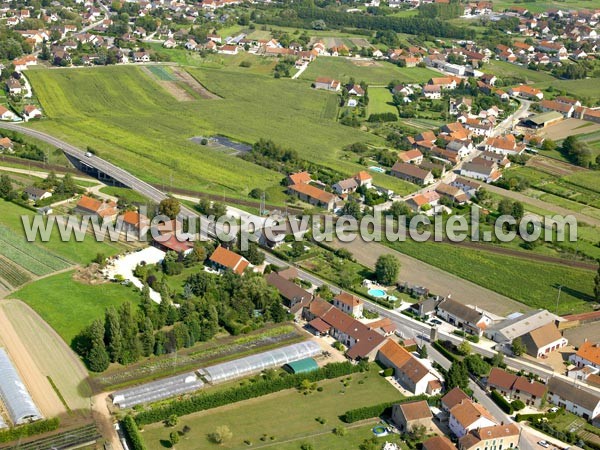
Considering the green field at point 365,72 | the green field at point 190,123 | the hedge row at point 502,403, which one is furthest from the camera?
the green field at point 365,72

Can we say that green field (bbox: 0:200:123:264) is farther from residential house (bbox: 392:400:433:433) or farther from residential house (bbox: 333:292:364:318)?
residential house (bbox: 392:400:433:433)

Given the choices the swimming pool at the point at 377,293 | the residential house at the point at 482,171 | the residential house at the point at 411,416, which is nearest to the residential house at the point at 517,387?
the residential house at the point at 411,416

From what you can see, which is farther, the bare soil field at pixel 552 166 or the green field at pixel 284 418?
the bare soil field at pixel 552 166

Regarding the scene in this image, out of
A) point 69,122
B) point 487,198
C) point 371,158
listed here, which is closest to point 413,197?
point 487,198

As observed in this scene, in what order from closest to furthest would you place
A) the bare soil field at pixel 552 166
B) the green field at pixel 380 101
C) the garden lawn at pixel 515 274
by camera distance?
1. the garden lawn at pixel 515 274
2. the bare soil field at pixel 552 166
3. the green field at pixel 380 101

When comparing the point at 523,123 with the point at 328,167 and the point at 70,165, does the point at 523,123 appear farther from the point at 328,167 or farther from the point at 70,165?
the point at 70,165

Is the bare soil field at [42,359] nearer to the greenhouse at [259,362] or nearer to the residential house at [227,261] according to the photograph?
the greenhouse at [259,362]
